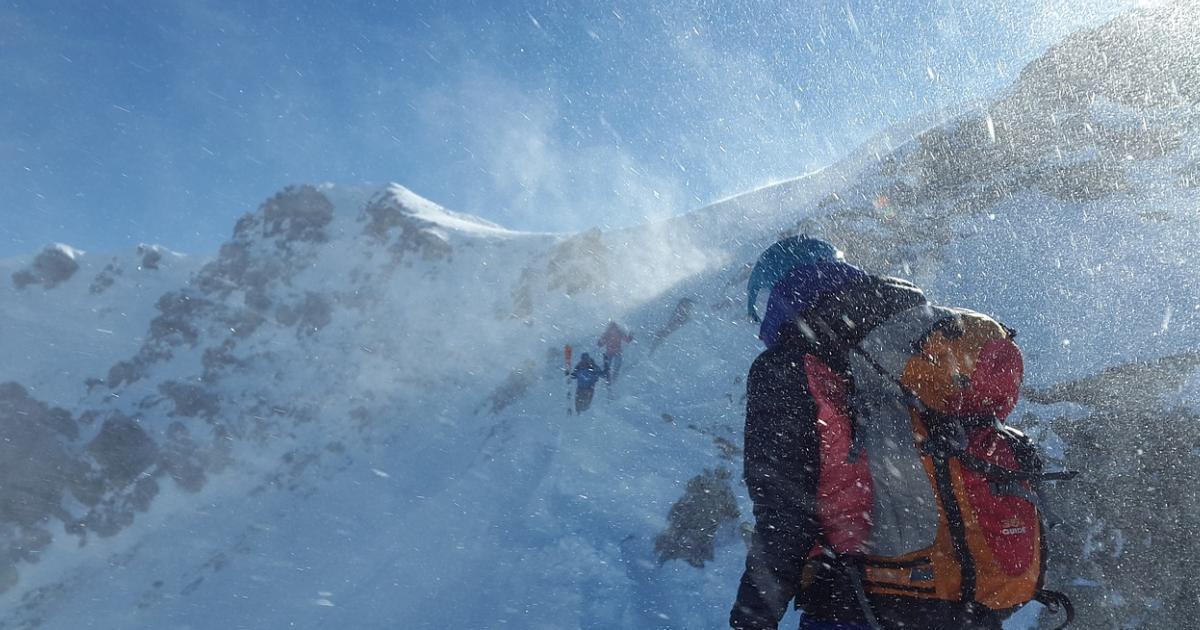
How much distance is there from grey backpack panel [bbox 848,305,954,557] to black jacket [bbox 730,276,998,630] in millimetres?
58

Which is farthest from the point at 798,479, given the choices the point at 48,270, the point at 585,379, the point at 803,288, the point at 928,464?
the point at 48,270

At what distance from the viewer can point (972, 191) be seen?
22422 mm

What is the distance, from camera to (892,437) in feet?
5.84

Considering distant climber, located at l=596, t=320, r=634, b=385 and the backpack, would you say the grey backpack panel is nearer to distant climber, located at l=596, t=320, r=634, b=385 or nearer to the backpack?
the backpack

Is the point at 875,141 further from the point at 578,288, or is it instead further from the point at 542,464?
the point at 542,464

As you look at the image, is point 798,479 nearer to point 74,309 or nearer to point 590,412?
point 590,412

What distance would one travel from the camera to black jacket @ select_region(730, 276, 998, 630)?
1771 millimetres

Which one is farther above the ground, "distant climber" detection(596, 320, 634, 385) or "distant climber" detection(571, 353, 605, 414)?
"distant climber" detection(596, 320, 634, 385)

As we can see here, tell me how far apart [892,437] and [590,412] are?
58.9 feet

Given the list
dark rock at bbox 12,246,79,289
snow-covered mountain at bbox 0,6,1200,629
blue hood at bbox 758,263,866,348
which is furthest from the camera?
dark rock at bbox 12,246,79,289

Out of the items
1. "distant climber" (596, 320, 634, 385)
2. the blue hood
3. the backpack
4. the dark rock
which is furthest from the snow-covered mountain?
the dark rock

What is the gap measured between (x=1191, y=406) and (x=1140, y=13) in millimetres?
25666

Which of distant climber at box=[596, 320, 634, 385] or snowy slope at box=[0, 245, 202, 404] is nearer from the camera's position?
distant climber at box=[596, 320, 634, 385]

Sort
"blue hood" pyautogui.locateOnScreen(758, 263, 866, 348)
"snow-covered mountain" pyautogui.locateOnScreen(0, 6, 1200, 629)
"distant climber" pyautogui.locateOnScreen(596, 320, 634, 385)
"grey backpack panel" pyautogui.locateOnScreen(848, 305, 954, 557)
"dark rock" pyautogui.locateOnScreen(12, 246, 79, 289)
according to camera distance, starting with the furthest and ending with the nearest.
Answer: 1. "dark rock" pyautogui.locateOnScreen(12, 246, 79, 289)
2. "distant climber" pyautogui.locateOnScreen(596, 320, 634, 385)
3. "snow-covered mountain" pyautogui.locateOnScreen(0, 6, 1200, 629)
4. "blue hood" pyautogui.locateOnScreen(758, 263, 866, 348)
5. "grey backpack panel" pyautogui.locateOnScreen(848, 305, 954, 557)
